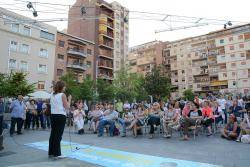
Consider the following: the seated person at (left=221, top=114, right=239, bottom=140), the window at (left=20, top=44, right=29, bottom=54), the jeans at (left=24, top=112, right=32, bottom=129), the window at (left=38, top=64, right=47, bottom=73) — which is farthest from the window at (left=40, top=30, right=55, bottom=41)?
the seated person at (left=221, top=114, right=239, bottom=140)

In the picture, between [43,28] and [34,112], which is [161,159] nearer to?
[34,112]

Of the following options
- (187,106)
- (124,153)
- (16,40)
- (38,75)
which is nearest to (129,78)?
(38,75)

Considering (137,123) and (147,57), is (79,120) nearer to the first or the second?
(137,123)

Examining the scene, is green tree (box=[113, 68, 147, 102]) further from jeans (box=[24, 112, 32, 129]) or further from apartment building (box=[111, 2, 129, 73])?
jeans (box=[24, 112, 32, 129])

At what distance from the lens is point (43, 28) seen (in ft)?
143

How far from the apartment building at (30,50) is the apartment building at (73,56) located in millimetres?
2030

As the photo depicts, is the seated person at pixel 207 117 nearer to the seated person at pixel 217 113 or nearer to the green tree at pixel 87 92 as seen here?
the seated person at pixel 217 113

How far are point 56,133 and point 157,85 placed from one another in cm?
3268

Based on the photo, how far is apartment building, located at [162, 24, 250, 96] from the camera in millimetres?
60844

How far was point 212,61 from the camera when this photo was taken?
6644 cm

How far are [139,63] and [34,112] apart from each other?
224ft

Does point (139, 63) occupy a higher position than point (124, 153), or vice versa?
point (139, 63)

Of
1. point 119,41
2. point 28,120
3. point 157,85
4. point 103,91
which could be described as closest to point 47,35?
point 103,91

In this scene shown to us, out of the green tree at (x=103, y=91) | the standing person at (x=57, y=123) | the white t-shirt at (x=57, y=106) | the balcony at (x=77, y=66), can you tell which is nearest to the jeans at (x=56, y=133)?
the standing person at (x=57, y=123)
